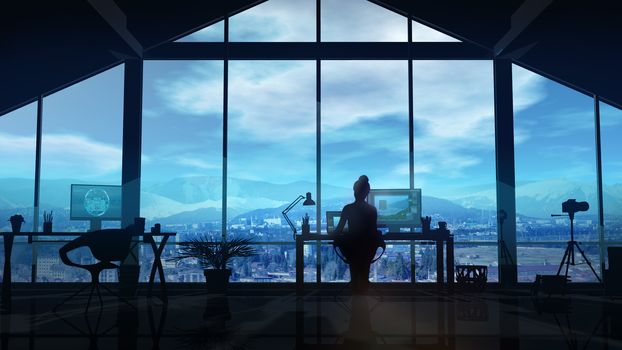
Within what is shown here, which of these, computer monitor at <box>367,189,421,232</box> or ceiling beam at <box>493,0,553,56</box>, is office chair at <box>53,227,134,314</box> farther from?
ceiling beam at <box>493,0,553,56</box>

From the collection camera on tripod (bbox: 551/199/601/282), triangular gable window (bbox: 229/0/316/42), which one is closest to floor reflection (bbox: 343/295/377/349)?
camera on tripod (bbox: 551/199/601/282)

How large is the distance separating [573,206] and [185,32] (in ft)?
20.0

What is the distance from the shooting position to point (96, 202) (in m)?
7.90

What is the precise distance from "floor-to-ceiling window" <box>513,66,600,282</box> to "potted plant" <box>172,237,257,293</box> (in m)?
4.04

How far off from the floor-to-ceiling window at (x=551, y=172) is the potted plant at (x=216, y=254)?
404cm

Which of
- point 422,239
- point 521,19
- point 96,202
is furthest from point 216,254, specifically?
point 521,19

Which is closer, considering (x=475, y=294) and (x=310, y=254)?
(x=475, y=294)

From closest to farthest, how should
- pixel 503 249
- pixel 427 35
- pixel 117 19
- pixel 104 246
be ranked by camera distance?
pixel 104 246 < pixel 117 19 < pixel 503 249 < pixel 427 35

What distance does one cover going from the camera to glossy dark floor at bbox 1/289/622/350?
384 centimetres

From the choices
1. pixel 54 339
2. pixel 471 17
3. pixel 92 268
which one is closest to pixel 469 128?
pixel 471 17

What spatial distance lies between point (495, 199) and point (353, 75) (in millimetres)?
2798

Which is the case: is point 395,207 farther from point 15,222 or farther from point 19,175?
point 19,175

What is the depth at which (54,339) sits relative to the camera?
13.2 feet

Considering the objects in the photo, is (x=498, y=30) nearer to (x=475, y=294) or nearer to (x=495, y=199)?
(x=495, y=199)
